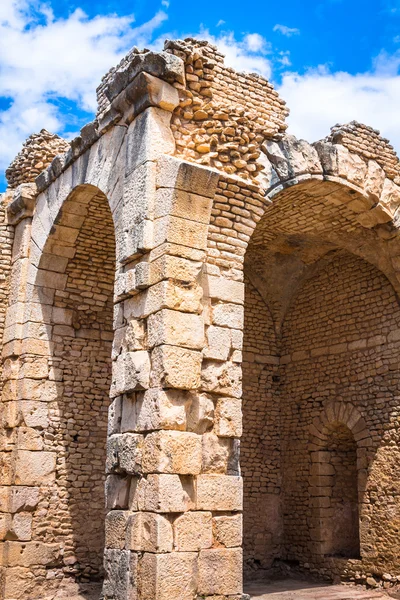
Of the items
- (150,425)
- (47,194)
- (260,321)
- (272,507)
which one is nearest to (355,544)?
(272,507)

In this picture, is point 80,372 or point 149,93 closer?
point 149,93

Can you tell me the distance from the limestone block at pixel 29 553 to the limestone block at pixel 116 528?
2.39 metres

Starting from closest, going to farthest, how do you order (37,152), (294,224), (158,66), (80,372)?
1. (158,66)
2. (80,372)
3. (294,224)
4. (37,152)

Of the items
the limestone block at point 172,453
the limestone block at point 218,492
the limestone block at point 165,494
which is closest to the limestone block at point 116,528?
the limestone block at point 165,494

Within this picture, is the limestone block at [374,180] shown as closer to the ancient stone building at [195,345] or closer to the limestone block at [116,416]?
the ancient stone building at [195,345]

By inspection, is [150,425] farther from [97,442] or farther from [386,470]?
[386,470]

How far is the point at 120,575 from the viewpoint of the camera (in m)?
5.94

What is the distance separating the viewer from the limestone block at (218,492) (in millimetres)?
6004

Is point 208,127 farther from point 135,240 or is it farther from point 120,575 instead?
point 120,575

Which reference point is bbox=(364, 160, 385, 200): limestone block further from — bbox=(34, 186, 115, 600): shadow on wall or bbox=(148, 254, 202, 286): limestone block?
bbox=(34, 186, 115, 600): shadow on wall

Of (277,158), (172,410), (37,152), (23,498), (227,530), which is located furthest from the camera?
(37,152)

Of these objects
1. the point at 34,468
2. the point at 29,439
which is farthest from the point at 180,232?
the point at 34,468

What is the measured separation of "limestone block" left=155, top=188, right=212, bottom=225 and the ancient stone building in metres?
0.03

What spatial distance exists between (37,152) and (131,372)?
4.71 meters
